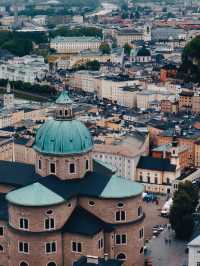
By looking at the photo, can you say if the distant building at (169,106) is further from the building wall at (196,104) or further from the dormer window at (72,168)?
the dormer window at (72,168)

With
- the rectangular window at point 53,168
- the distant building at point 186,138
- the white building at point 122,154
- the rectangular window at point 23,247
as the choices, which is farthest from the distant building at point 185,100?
the rectangular window at point 23,247

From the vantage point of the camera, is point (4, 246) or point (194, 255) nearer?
point (194, 255)

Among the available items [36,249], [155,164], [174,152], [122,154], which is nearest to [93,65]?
[122,154]

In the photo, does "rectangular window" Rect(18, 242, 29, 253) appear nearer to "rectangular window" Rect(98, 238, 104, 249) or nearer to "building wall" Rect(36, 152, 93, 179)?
"rectangular window" Rect(98, 238, 104, 249)

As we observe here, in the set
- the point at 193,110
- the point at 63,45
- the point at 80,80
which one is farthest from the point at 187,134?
the point at 63,45

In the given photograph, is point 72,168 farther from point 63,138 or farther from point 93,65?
point 93,65

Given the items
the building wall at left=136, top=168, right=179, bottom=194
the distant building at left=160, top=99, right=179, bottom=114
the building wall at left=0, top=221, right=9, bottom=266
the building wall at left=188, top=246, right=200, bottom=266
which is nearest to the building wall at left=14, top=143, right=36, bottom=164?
the building wall at left=136, top=168, right=179, bottom=194
